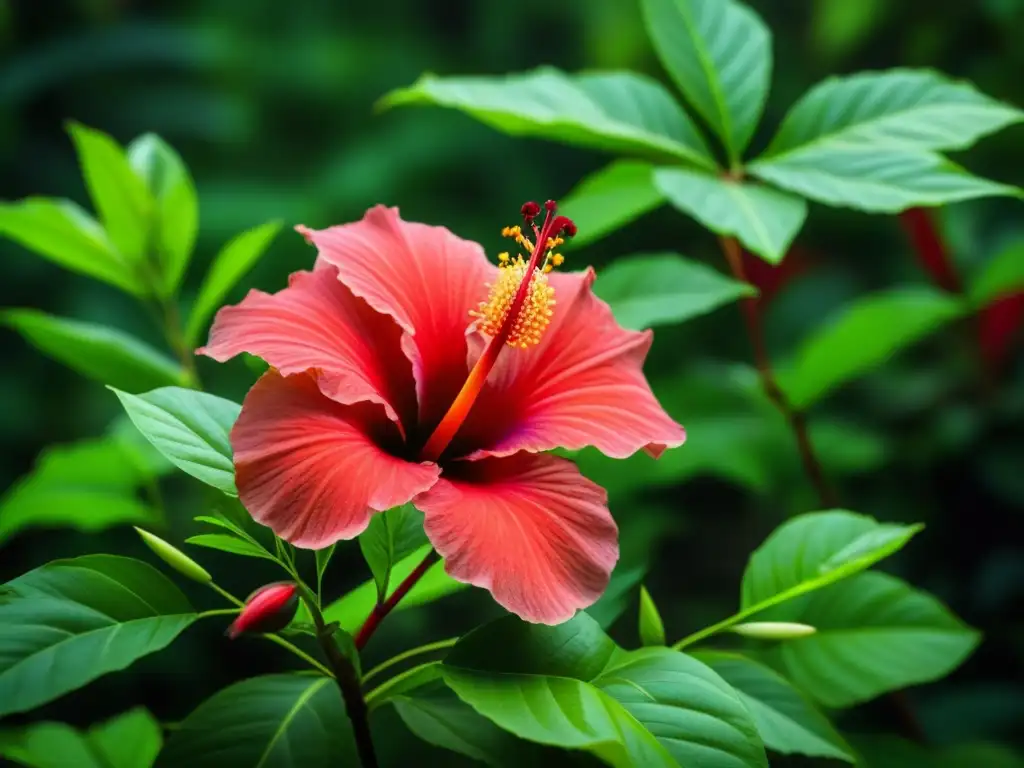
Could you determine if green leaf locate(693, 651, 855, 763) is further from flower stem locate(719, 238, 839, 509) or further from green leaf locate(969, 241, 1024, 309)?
green leaf locate(969, 241, 1024, 309)

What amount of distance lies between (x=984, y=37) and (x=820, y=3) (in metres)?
0.31

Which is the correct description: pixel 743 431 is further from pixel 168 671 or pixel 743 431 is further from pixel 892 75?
pixel 168 671

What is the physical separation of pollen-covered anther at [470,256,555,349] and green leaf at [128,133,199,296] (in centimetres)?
41

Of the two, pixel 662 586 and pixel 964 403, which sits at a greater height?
pixel 964 403

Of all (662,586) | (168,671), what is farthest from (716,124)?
(168,671)

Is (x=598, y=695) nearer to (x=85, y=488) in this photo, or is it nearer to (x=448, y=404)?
(x=448, y=404)

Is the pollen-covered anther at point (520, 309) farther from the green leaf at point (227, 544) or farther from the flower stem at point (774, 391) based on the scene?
the flower stem at point (774, 391)

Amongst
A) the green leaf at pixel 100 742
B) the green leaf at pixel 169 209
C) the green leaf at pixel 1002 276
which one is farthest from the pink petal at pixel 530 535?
the green leaf at pixel 1002 276

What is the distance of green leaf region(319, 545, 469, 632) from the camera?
59 cm

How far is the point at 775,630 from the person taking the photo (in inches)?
22.9

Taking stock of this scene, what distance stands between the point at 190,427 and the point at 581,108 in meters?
0.43

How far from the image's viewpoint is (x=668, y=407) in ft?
3.34

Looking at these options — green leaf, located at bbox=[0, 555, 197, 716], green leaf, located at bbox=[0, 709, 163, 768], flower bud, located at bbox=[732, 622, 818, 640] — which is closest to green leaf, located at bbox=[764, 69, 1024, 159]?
flower bud, located at bbox=[732, 622, 818, 640]

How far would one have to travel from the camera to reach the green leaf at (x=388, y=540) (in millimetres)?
525
